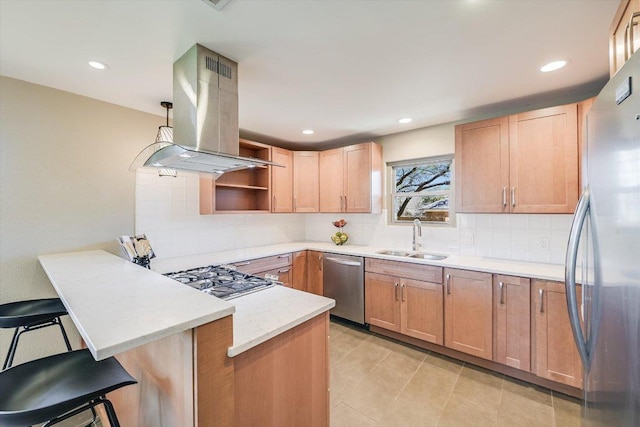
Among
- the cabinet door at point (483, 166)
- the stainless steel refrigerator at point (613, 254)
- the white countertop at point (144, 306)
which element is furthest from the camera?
the cabinet door at point (483, 166)

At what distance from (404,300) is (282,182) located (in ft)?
7.05

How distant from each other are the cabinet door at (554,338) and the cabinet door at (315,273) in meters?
2.17

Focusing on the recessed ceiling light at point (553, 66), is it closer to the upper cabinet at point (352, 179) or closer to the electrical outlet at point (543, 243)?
the electrical outlet at point (543, 243)

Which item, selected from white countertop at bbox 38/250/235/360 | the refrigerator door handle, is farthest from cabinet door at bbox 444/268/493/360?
white countertop at bbox 38/250/235/360

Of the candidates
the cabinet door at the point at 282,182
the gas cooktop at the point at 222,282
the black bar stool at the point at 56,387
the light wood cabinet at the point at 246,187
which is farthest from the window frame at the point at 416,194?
the black bar stool at the point at 56,387

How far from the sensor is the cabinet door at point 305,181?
3.74m

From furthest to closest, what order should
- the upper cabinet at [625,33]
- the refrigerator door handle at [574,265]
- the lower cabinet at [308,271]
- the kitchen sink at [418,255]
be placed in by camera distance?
the lower cabinet at [308,271], the kitchen sink at [418,255], the refrigerator door handle at [574,265], the upper cabinet at [625,33]

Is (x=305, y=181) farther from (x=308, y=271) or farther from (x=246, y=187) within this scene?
(x=308, y=271)

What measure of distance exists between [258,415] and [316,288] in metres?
2.42

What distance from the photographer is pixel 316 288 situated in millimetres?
3443

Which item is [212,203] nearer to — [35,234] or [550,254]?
[35,234]

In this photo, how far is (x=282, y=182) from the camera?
3.61m

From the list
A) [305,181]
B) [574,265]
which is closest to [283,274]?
[305,181]

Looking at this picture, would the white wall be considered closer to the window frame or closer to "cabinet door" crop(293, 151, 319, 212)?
"cabinet door" crop(293, 151, 319, 212)
